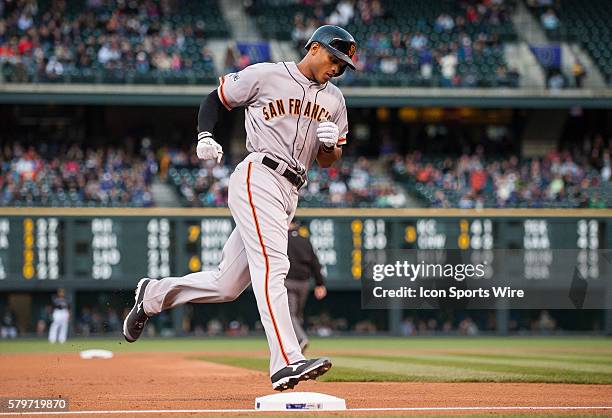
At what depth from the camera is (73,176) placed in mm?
27781

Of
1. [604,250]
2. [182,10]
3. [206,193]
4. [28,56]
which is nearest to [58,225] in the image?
[206,193]

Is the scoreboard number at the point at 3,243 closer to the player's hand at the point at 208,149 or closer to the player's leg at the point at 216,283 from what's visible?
the player's leg at the point at 216,283

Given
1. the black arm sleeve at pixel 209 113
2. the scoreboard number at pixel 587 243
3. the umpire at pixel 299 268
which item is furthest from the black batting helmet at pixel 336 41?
the scoreboard number at pixel 587 243

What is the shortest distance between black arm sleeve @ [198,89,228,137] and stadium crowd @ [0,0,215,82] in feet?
73.7

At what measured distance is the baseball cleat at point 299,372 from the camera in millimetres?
6973

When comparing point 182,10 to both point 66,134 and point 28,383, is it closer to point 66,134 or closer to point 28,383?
point 66,134

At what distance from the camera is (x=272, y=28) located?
31547 millimetres

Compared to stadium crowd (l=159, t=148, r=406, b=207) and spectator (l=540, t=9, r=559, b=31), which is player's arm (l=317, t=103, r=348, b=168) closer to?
stadium crowd (l=159, t=148, r=406, b=207)

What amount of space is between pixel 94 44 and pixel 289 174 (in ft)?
77.0

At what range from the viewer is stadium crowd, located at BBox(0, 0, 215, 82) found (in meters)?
29.5

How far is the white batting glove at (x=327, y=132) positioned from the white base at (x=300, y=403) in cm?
159

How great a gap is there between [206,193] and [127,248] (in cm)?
321

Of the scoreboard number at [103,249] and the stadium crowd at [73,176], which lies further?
the stadium crowd at [73,176]

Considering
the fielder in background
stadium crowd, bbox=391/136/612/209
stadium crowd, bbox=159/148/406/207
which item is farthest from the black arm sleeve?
stadium crowd, bbox=391/136/612/209
